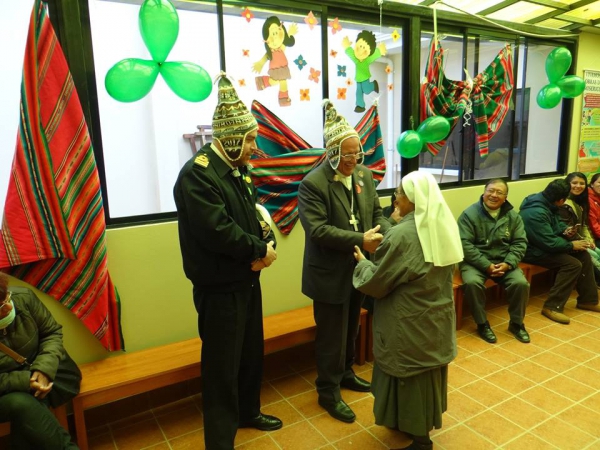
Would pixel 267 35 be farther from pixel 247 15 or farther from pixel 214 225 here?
pixel 214 225

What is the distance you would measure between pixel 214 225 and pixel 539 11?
3.91 metres

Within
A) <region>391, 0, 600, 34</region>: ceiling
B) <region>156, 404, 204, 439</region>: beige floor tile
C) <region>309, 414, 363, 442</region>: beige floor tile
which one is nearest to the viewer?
<region>309, 414, 363, 442</region>: beige floor tile

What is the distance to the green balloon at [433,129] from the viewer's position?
11.0ft

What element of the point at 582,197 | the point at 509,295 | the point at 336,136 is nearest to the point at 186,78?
the point at 336,136

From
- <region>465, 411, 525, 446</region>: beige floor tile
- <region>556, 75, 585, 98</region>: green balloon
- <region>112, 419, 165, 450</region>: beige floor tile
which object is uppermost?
<region>556, 75, 585, 98</region>: green balloon

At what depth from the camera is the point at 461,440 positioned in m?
2.20

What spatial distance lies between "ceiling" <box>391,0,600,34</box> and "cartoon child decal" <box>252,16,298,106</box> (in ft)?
3.25

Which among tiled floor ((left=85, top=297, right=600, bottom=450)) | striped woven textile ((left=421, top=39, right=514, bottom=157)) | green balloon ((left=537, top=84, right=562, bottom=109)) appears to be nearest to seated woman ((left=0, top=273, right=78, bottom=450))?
tiled floor ((left=85, top=297, right=600, bottom=450))

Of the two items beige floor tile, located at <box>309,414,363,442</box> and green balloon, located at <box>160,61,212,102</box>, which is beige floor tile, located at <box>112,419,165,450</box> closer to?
beige floor tile, located at <box>309,414,363,442</box>

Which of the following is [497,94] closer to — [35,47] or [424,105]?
[424,105]

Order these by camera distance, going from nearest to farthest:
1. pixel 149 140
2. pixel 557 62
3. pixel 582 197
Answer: pixel 557 62 < pixel 582 197 < pixel 149 140

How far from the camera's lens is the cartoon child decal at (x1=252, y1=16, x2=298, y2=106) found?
2865mm

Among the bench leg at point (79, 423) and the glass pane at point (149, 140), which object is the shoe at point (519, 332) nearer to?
the bench leg at point (79, 423)

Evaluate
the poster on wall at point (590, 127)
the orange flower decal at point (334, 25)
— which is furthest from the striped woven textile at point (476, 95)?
the poster on wall at point (590, 127)
